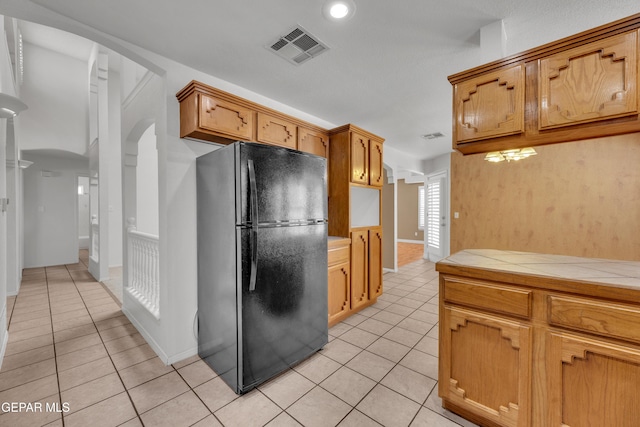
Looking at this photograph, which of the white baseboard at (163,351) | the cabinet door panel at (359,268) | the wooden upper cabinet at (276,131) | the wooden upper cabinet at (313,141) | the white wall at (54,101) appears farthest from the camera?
the white wall at (54,101)

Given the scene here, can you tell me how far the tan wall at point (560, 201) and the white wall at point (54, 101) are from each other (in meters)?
8.20

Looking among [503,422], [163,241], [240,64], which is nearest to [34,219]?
[163,241]

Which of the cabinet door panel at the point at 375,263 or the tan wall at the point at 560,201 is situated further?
the cabinet door panel at the point at 375,263

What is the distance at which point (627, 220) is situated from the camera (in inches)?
123

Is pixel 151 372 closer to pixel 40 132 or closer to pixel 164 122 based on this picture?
pixel 164 122

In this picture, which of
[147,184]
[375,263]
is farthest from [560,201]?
[147,184]

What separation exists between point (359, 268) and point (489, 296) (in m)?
1.87

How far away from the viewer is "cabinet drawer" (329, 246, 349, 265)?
2.78m

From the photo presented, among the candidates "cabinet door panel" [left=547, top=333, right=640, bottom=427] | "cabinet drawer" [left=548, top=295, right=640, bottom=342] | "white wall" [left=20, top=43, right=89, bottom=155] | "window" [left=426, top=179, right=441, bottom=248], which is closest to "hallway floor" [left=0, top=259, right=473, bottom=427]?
"cabinet door panel" [left=547, top=333, right=640, bottom=427]

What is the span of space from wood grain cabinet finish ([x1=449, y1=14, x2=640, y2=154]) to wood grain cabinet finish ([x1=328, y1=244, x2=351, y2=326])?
1581mm

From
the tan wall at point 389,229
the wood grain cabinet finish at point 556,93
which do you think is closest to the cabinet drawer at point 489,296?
the wood grain cabinet finish at point 556,93

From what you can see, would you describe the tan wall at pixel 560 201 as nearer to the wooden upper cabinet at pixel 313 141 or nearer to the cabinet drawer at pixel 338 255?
the cabinet drawer at pixel 338 255

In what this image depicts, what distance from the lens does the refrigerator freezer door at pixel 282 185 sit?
1.79m

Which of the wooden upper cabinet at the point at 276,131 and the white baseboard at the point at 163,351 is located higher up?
the wooden upper cabinet at the point at 276,131
